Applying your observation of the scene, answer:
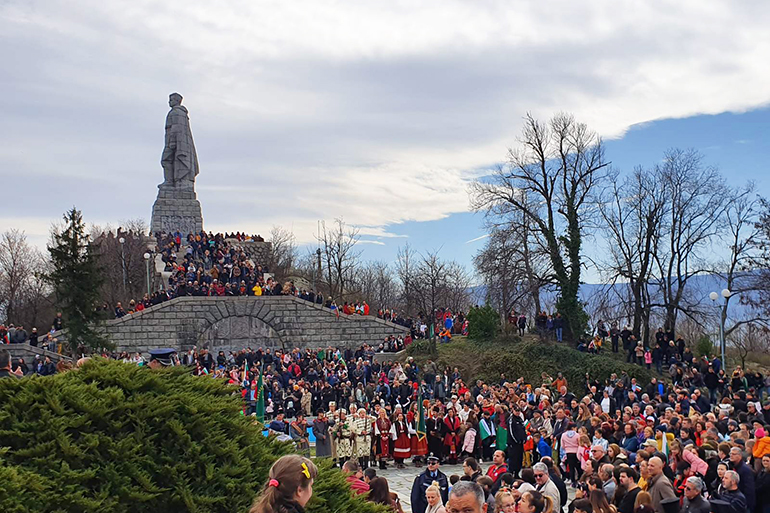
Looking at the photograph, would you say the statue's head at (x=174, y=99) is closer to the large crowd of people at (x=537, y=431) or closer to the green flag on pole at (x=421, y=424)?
the large crowd of people at (x=537, y=431)

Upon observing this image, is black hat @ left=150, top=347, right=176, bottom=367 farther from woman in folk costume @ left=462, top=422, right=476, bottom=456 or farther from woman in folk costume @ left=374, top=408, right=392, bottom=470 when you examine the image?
woman in folk costume @ left=462, top=422, right=476, bottom=456

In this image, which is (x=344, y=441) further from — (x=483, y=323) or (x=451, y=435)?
(x=483, y=323)

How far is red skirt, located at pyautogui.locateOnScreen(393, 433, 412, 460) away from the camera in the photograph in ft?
59.1

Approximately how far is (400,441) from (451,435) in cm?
132

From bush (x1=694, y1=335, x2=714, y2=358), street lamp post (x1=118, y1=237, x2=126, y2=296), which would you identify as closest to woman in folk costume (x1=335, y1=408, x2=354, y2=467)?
bush (x1=694, y1=335, x2=714, y2=358)

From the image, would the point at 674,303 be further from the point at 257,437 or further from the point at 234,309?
the point at 257,437

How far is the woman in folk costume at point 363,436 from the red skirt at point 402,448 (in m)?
0.71

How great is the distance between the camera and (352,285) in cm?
6328

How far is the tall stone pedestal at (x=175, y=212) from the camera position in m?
46.2

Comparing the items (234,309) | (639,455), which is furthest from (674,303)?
(639,455)

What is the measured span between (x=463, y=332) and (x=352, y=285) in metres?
29.8

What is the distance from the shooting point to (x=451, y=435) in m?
18.3

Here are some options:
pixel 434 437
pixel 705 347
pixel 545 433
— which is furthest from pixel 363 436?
pixel 705 347

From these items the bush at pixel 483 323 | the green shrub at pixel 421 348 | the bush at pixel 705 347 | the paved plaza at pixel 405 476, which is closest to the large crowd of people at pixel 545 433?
the paved plaza at pixel 405 476
